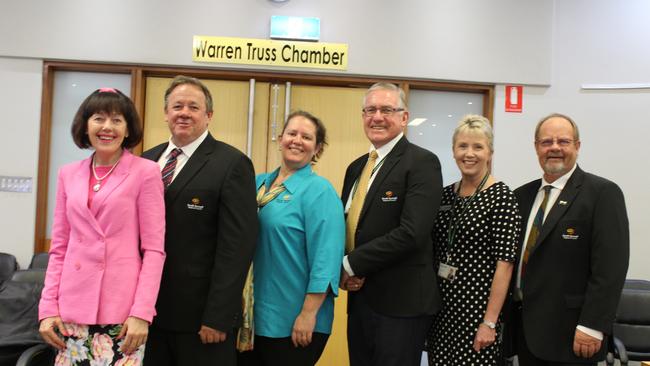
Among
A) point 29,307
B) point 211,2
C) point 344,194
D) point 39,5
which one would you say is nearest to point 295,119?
point 344,194

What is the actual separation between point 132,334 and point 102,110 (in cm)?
74

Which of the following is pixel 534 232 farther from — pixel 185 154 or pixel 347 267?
pixel 185 154

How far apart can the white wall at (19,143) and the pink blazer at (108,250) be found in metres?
2.79

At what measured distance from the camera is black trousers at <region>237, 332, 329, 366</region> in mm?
1841

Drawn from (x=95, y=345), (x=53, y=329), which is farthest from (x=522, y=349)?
(x=53, y=329)

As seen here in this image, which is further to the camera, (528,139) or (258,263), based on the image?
(528,139)

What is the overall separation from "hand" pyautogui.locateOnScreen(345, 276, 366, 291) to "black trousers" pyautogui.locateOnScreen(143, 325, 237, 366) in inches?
20.4

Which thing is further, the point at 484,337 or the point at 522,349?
the point at 522,349

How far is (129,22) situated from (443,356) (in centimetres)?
350

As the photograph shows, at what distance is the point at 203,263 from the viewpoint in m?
1.69

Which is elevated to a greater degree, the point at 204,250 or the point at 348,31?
the point at 348,31

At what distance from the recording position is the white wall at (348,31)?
3.86 metres

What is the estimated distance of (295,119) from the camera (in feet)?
6.57

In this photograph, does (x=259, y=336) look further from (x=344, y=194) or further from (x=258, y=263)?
(x=344, y=194)
